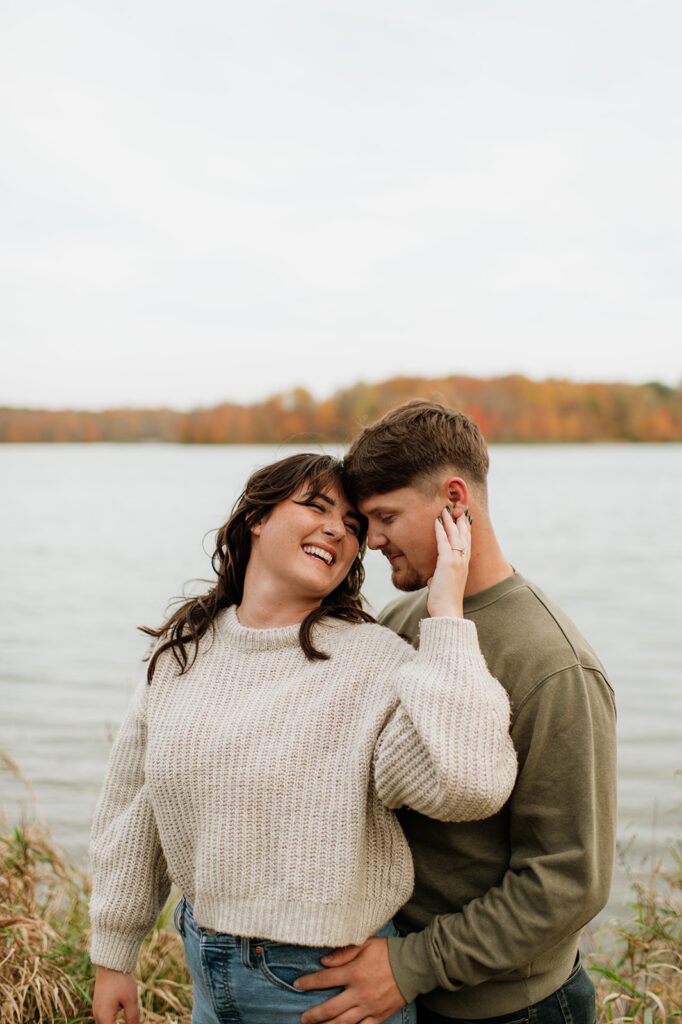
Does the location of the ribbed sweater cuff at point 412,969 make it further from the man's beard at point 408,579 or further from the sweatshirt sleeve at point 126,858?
the man's beard at point 408,579

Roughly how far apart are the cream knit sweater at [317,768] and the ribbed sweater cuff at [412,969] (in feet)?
0.24

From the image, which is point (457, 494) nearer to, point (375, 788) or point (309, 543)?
point (309, 543)

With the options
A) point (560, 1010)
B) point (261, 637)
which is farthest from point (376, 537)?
point (560, 1010)

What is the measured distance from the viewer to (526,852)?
197 centimetres

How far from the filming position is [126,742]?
2.28 metres

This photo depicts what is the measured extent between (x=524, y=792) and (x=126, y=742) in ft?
3.20

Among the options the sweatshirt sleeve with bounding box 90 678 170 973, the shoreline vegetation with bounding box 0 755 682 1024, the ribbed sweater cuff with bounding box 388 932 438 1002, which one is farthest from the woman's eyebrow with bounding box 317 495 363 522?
the shoreline vegetation with bounding box 0 755 682 1024

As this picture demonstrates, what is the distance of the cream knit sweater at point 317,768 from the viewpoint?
1.84 meters

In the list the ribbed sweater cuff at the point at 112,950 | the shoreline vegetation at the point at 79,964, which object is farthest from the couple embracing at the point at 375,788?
the shoreline vegetation at the point at 79,964

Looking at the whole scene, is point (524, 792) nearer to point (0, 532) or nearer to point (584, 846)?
point (584, 846)

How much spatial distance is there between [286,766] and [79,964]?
1.76 m

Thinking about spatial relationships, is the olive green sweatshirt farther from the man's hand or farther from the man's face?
the man's face

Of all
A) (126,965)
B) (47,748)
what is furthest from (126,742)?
(47,748)

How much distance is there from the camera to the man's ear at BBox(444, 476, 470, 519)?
7.41ft
